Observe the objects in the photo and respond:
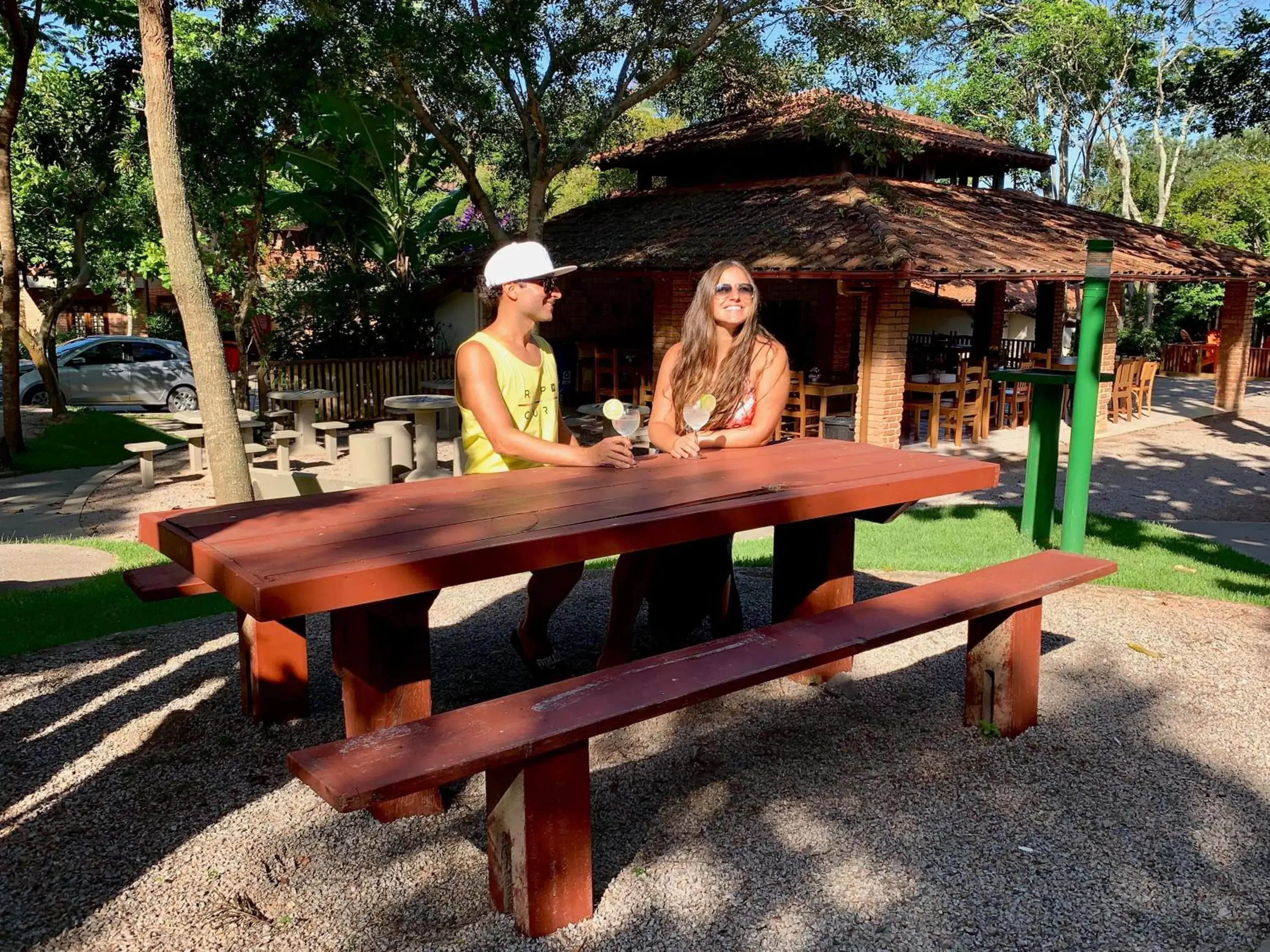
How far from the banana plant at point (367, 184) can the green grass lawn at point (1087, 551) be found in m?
10.3

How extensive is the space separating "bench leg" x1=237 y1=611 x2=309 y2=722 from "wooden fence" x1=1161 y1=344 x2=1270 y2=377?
1026 inches

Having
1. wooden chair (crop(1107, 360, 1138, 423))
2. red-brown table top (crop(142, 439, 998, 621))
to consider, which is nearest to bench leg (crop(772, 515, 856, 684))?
red-brown table top (crop(142, 439, 998, 621))

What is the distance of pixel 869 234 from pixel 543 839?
35.3 ft

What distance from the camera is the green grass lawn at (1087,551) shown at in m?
6.24

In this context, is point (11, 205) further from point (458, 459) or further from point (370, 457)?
point (458, 459)

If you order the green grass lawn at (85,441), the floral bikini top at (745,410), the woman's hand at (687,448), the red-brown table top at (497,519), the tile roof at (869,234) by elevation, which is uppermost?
the tile roof at (869,234)

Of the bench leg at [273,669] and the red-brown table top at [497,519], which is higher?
the red-brown table top at [497,519]

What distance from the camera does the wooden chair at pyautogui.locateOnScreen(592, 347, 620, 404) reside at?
1728 centimetres

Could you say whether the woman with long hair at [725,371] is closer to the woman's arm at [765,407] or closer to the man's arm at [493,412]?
the woman's arm at [765,407]

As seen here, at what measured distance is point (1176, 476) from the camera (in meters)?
11.4

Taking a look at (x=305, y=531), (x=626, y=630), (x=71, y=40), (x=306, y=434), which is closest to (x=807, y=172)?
(x=306, y=434)

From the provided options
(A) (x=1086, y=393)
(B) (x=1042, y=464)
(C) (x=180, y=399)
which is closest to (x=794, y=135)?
(B) (x=1042, y=464)

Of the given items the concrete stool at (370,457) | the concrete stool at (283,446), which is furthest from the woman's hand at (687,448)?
the concrete stool at (283,446)

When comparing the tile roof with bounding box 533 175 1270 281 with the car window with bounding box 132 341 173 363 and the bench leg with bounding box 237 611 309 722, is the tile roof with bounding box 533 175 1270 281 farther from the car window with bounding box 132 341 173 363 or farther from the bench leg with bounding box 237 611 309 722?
the bench leg with bounding box 237 611 309 722
